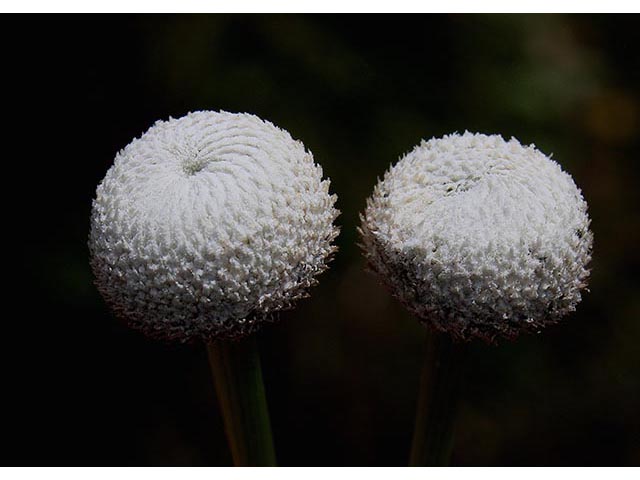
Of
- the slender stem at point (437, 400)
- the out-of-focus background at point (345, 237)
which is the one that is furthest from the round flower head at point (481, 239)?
the out-of-focus background at point (345, 237)

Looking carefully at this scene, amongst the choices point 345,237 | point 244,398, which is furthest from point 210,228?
point 345,237

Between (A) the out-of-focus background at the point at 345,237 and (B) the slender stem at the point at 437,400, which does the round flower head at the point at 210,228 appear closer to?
(B) the slender stem at the point at 437,400

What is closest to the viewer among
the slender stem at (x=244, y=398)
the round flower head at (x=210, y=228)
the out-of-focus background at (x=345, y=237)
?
the round flower head at (x=210, y=228)

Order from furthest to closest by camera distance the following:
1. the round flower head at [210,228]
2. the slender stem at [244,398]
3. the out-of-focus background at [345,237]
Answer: the out-of-focus background at [345,237]
the slender stem at [244,398]
the round flower head at [210,228]

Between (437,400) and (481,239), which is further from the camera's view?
(437,400)

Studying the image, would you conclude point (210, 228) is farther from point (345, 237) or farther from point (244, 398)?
point (345, 237)

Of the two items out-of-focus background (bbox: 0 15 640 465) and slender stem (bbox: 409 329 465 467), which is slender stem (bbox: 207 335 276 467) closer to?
slender stem (bbox: 409 329 465 467)

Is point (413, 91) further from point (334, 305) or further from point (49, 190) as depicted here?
point (49, 190)
